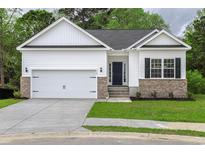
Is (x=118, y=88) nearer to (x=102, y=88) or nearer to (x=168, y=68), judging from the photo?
(x=102, y=88)

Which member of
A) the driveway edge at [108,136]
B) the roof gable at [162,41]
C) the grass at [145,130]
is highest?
the roof gable at [162,41]

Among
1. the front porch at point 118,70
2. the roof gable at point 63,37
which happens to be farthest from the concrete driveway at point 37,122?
the front porch at point 118,70

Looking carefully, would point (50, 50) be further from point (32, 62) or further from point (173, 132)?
point (173, 132)

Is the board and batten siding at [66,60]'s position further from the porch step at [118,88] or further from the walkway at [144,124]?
the walkway at [144,124]

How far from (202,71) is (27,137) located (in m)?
32.3

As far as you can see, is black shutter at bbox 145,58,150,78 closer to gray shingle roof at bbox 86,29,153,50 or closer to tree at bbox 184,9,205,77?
gray shingle roof at bbox 86,29,153,50

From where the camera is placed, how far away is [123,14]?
170ft

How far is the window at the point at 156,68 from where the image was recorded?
28.0m

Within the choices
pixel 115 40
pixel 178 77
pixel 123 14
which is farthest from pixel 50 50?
pixel 123 14

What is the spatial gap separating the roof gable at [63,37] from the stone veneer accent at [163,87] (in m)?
4.47

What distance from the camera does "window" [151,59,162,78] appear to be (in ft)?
92.0

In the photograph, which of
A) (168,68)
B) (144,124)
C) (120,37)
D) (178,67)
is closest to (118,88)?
(168,68)

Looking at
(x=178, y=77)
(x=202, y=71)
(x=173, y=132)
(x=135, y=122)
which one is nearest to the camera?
(x=173, y=132)

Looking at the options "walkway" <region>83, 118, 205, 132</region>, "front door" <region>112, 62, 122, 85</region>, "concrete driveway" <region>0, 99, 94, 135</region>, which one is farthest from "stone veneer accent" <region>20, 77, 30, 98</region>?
"walkway" <region>83, 118, 205, 132</region>
